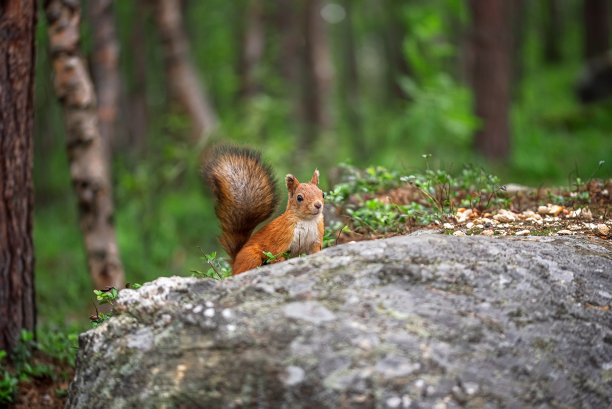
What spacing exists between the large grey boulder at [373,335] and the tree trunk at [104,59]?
5457mm

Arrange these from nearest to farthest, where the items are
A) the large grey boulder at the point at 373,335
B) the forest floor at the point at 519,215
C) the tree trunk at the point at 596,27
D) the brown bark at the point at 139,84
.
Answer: the large grey boulder at the point at 373,335 < the forest floor at the point at 519,215 < the brown bark at the point at 139,84 < the tree trunk at the point at 596,27

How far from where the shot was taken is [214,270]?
137 inches

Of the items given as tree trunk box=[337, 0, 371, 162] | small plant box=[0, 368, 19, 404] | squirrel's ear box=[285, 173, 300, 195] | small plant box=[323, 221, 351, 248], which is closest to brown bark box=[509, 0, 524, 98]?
tree trunk box=[337, 0, 371, 162]

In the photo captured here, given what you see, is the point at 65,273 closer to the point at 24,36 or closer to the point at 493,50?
the point at 24,36

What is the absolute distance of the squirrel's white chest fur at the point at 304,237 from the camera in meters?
3.63

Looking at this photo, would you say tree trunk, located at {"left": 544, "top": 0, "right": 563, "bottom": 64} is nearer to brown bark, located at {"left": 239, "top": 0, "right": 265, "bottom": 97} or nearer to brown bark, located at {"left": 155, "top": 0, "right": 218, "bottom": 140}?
brown bark, located at {"left": 239, "top": 0, "right": 265, "bottom": 97}

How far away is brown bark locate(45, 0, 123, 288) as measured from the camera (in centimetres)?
573

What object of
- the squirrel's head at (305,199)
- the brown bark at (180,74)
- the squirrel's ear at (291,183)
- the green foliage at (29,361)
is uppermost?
the brown bark at (180,74)

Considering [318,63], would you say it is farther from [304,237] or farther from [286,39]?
[304,237]

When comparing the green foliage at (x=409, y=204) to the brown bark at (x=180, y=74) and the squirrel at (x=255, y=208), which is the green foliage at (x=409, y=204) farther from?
the brown bark at (x=180, y=74)

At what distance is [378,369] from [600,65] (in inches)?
657

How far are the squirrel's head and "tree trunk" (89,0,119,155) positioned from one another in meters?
4.78

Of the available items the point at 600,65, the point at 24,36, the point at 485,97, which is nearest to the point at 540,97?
the point at 600,65

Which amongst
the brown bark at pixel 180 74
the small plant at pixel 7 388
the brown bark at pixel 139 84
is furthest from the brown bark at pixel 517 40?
the small plant at pixel 7 388
